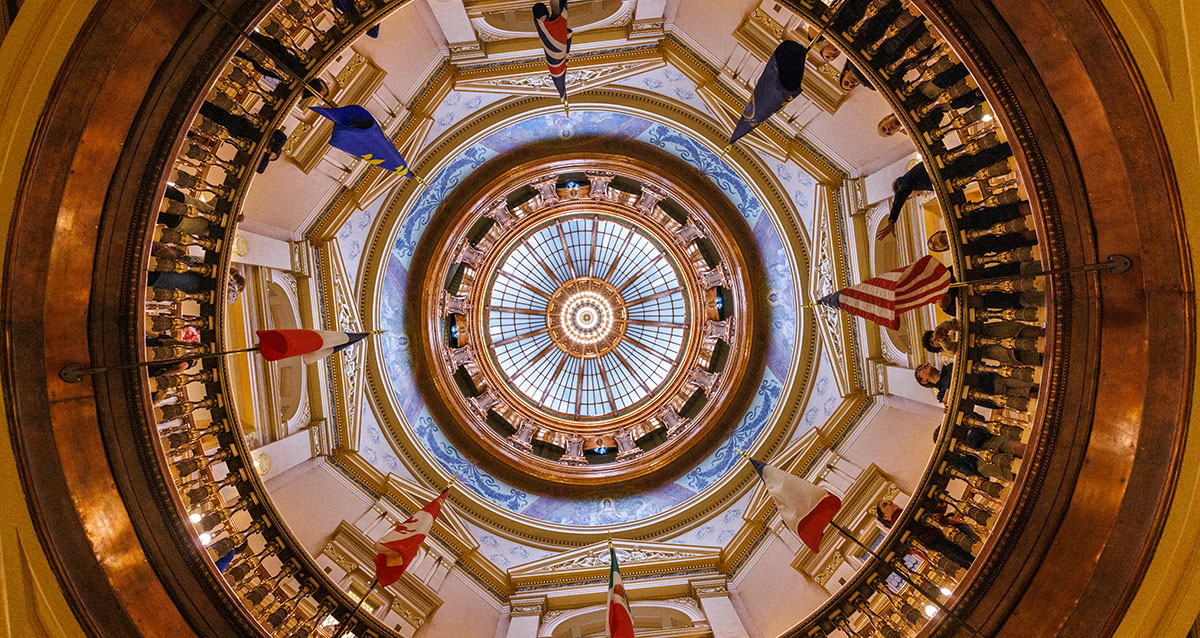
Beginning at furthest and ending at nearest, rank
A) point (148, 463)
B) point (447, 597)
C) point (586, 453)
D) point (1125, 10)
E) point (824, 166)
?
1. point (586, 453)
2. point (447, 597)
3. point (824, 166)
4. point (148, 463)
5. point (1125, 10)

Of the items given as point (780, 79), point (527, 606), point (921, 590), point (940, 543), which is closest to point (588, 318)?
point (527, 606)

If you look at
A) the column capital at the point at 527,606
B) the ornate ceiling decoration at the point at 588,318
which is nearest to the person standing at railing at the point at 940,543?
the ornate ceiling decoration at the point at 588,318

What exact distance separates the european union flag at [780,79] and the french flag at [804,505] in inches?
231

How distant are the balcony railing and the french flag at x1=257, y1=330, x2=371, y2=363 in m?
0.82

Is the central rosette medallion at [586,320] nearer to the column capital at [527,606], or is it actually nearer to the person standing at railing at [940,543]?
the column capital at [527,606]

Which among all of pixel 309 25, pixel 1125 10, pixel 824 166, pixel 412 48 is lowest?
pixel 309 25

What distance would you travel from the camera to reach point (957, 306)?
28.6 feet

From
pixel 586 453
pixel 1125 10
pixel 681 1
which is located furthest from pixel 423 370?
pixel 1125 10

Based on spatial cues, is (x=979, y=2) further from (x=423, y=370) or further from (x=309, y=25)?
(x=423, y=370)

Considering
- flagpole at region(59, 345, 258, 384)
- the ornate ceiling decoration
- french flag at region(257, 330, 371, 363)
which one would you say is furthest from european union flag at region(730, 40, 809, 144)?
flagpole at region(59, 345, 258, 384)

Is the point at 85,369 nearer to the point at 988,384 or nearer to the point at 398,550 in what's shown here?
the point at 398,550

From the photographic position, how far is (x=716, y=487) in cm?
1442

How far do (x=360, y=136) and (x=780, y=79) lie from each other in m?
6.37

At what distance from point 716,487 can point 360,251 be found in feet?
33.5
